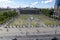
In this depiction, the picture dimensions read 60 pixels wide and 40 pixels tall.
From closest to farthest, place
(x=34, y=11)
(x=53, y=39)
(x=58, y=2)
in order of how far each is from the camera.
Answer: (x=53, y=39) → (x=58, y=2) → (x=34, y=11)

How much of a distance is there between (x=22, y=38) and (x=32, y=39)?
19.7 inches

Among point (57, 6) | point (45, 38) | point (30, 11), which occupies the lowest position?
point (30, 11)

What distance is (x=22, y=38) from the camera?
28.6 feet

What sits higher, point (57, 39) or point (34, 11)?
point (57, 39)

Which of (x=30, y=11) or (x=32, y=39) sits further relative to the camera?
(x=30, y=11)

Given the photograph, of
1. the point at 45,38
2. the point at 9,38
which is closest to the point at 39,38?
the point at 45,38

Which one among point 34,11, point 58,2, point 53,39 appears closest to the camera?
point 53,39

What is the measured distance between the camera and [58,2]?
31.9 metres

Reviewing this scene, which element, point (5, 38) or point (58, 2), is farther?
point (58, 2)

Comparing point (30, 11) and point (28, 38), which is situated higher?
point (28, 38)

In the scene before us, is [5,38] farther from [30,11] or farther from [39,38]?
[30,11]

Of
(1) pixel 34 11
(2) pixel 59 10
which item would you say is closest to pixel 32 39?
(2) pixel 59 10

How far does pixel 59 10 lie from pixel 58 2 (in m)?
1.38

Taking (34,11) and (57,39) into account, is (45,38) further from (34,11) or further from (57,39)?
(34,11)
